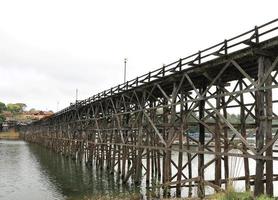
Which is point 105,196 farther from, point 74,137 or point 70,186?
point 74,137

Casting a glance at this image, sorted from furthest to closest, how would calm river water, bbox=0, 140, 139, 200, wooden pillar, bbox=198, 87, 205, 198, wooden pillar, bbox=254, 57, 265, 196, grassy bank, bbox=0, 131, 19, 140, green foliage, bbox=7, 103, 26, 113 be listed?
green foliage, bbox=7, 103, 26, 113 < grassy bank, bbox=0, 131, 19, 140 < calm river water, bbox=0, 140, 139, 200 < wooden pillar, bbox=198, 87, 205, 198 < wooden pillar, bbox=254, 57, 265, 196

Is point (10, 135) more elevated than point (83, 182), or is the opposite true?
point (10, 135)

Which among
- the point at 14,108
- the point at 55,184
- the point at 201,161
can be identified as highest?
the point at 14,108

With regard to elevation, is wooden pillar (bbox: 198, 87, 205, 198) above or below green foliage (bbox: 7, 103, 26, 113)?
below

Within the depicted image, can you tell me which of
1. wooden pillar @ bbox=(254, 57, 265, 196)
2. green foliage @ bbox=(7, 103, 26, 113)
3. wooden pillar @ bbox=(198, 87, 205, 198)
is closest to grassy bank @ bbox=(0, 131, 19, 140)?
green foliage @ bbox=(7, 103, 26, 113)

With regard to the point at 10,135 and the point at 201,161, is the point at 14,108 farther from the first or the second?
the point at 201,161

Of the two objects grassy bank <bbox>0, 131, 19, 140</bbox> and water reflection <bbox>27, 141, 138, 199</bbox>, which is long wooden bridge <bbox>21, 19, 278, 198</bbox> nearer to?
water reflection <bbox>27, 141, 138, 199</bbox>

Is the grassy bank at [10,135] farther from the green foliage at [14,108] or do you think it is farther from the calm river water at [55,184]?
the calm river water at [55,184]

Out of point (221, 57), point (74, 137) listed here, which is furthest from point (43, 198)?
point (74, 137)

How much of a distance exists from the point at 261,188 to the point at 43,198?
11493mm

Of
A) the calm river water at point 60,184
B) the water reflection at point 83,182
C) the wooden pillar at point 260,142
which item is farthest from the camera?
the water reflection at point 83,182

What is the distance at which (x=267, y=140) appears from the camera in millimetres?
10477

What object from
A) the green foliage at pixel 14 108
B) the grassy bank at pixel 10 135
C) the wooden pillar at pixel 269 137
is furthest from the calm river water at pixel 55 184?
the green foliage at pixel 14 108

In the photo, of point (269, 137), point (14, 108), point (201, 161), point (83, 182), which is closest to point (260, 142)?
point (269, 137)
